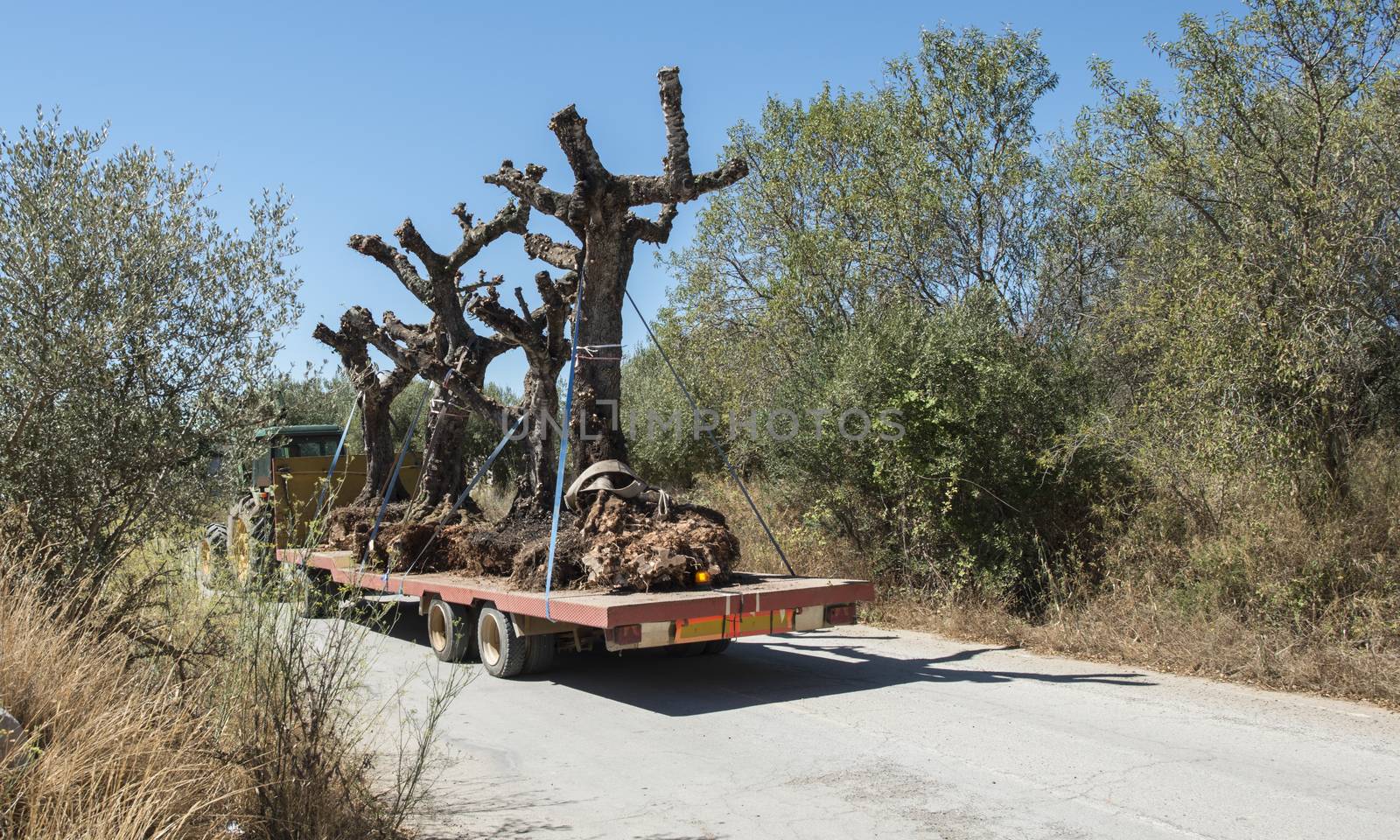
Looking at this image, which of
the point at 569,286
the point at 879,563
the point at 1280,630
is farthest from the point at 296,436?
the point at 1280,630

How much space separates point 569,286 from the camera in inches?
475

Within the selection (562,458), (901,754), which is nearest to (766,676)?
(562,458)

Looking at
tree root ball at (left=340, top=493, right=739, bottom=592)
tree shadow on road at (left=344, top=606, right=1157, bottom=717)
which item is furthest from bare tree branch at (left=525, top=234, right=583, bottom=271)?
tree shadow on road at (left=344, top=606, right=1157, bottom=717)

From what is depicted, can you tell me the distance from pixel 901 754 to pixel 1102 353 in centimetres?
984

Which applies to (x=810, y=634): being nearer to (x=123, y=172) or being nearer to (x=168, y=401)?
(x=168, y=401)

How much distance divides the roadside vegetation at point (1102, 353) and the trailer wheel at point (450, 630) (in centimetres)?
524

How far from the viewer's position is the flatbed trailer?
7816 millimetres

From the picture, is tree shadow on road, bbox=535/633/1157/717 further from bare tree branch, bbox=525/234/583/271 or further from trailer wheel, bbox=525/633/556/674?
bare tree branch, bbox=525/234/583/271

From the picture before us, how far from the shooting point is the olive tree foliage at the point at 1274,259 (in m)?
9.06

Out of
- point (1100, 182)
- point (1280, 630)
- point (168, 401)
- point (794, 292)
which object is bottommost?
point (1280, 630)

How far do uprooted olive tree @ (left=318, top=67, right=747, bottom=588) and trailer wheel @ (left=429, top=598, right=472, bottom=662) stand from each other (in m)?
0.60

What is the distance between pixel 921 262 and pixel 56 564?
13.2 metres

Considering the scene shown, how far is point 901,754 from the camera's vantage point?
256 inches

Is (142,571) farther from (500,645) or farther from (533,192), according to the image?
(533,192)
